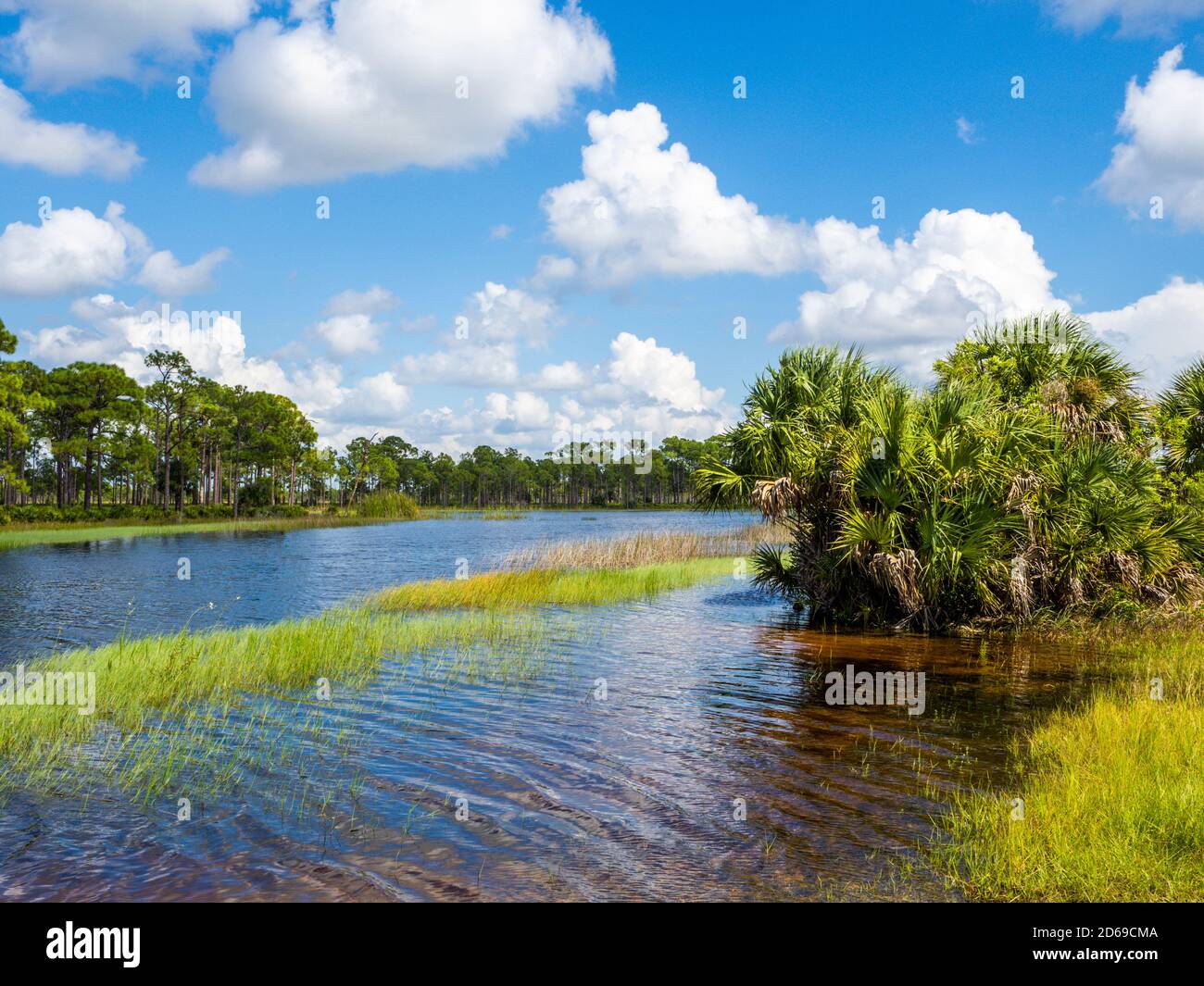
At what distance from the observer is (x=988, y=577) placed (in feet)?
63.1

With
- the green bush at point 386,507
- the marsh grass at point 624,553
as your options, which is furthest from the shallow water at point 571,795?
the green bush at point 386,507

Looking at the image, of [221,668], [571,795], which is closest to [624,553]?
[221,668]

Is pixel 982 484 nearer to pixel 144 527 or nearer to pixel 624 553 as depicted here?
pixel 624 553

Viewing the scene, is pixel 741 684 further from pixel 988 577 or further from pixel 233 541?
pixel 233 541

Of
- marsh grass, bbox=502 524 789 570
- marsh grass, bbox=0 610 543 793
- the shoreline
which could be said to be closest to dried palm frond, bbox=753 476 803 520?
marsh grass, bbox=0 610 543 793

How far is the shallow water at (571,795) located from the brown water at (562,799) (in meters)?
0.03

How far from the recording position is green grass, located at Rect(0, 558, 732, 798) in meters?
9.76

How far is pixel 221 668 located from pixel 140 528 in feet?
184

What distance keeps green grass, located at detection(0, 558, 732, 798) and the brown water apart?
746 mm

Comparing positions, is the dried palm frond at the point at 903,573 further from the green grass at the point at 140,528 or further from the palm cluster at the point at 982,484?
the green grass at the point at 140,528

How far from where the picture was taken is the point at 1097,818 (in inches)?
277

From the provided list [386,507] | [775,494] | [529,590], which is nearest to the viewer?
[775,494]

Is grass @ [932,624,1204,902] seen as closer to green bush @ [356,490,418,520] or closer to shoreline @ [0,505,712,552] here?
shoreline @ [0,505,712,552]
